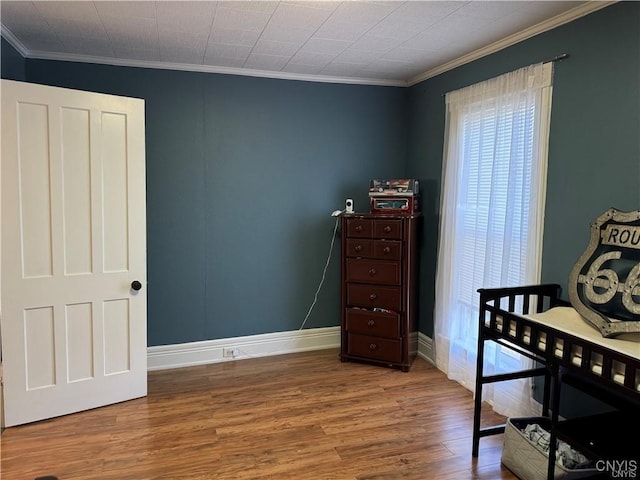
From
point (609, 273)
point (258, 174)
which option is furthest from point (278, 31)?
point (609, 273)

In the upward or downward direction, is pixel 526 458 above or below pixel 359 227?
below

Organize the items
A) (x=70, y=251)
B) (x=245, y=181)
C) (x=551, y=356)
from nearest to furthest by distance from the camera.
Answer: (x=551, y=356) → (x=70, y=251) → (x=245, y=181)

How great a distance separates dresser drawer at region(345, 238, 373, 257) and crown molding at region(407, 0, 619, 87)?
1.52m

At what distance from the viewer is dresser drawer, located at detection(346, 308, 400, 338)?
144 inches

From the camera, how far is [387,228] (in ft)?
11.8

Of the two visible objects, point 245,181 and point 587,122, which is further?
point 245,181

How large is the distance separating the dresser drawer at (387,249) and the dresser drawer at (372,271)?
0.16 feet

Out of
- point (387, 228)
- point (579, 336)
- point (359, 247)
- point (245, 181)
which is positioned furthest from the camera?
point (245, 181)

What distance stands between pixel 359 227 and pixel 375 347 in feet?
3.32

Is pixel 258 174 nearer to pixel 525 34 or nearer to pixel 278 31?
pixel 278 31

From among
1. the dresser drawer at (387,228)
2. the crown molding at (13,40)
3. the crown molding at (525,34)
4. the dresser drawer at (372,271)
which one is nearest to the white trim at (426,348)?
the dresser drawer at (372,271)

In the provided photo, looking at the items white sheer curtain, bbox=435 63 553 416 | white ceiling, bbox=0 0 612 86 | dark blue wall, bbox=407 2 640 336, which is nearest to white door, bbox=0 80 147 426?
white ceiling, bbox=0 0 612 86

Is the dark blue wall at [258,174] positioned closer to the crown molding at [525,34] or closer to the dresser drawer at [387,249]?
the crown molding at [525,34]

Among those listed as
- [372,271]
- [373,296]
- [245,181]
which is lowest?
[373,296]
